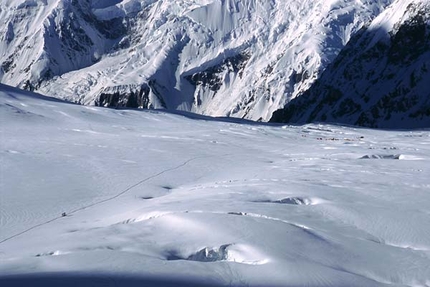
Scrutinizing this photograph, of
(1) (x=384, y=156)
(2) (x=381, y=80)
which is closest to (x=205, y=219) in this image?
(1) (x=384, y=156)

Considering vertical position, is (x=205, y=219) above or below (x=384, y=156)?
below

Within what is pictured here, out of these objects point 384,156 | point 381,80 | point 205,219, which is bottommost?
point 205,219

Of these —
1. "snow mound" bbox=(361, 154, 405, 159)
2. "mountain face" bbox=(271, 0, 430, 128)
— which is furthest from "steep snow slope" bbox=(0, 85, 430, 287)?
"mountain face" bbox=(271, 0, 430, 128)

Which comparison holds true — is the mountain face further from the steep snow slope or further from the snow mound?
the steep snow slope

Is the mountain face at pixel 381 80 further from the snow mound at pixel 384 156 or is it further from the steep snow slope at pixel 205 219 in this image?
the steep snow slope at pixel 205 219

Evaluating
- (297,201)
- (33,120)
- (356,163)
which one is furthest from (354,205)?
(33,120)

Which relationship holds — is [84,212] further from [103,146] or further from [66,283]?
[103,146]

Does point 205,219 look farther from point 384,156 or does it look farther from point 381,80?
point 381,80
